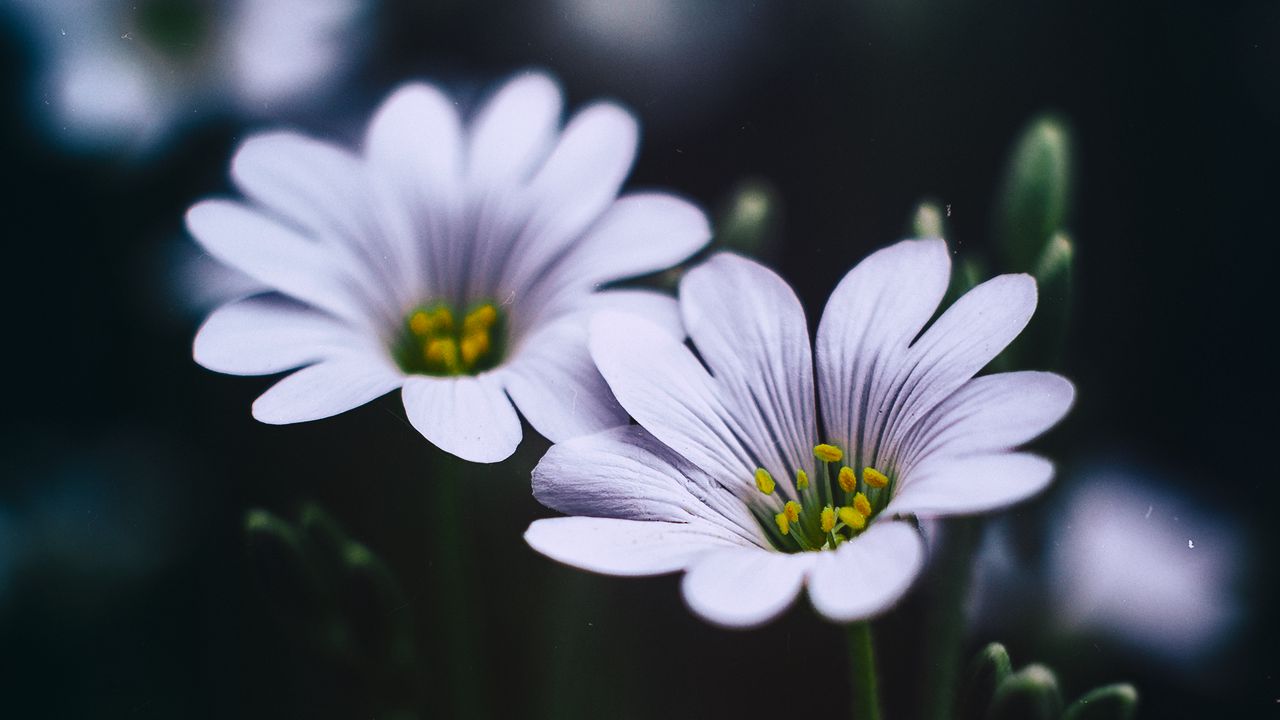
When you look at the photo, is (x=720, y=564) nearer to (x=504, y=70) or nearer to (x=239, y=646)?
(x=239, y=646)

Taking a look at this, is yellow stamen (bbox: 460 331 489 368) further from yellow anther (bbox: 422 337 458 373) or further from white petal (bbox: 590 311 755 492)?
white petal (bbox: 590 311 755 492)

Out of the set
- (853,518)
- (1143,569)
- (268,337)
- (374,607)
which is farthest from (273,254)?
(1143,569)

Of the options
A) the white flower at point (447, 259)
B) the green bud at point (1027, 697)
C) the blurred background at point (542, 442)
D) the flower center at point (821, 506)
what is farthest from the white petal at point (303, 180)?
the green bud at point (1027, 697)

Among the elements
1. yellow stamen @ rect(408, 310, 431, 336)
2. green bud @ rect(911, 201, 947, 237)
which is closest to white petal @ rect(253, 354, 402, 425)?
yellow stamen @ rect(408, 310, 431, 336)

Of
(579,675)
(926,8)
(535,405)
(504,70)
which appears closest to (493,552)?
(579,675)

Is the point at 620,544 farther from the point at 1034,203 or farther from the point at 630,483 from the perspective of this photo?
the point at 1034,203
